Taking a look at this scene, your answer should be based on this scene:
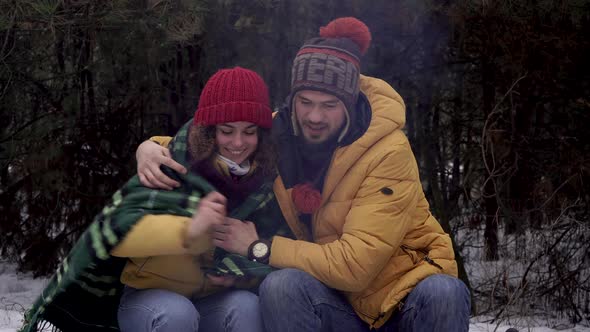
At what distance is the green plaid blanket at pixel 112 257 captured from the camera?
2.50 m

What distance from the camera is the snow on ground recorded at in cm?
442

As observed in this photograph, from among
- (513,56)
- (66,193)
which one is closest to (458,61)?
(513,56)

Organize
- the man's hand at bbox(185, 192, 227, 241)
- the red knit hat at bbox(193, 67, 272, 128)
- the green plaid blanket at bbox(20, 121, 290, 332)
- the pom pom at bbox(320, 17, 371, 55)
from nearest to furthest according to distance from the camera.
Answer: the man's hand at bbox(185, 192, 227, 241) < the green plaid blanket at bbox(20, 121, 290, 332) < the red knit hat at bbox(193, 67, 272, 128) < the pom pom at bbox(320, 17, 371, 55)

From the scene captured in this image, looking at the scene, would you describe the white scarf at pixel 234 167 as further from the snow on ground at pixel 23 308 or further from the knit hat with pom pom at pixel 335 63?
the snow on ground at pixel 23 308

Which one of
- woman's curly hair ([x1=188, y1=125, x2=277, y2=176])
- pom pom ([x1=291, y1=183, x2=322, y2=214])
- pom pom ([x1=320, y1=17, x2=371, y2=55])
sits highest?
pom pom ([x1=320, y1=17, x2=371, y2=55])

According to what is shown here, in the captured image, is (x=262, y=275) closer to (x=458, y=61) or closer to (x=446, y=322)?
(x=446, y=322)

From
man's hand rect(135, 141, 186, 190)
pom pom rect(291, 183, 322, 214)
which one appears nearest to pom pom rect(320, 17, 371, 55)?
pom pom rect(291, 183, 322, 214)

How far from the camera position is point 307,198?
268 centimetres

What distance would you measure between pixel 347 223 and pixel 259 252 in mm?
331

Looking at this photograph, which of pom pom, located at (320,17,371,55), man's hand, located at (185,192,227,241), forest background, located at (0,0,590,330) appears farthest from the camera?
forest background, located at (0,0,590,330)

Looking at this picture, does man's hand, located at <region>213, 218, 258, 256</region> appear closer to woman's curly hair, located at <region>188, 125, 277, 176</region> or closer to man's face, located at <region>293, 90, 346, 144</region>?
woman's curly hair, located at <region>188, 125, 277, 176</region>

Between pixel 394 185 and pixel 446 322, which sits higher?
pixel 394 185

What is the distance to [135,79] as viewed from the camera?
5.69 m

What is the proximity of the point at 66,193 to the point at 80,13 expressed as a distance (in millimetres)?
1494
